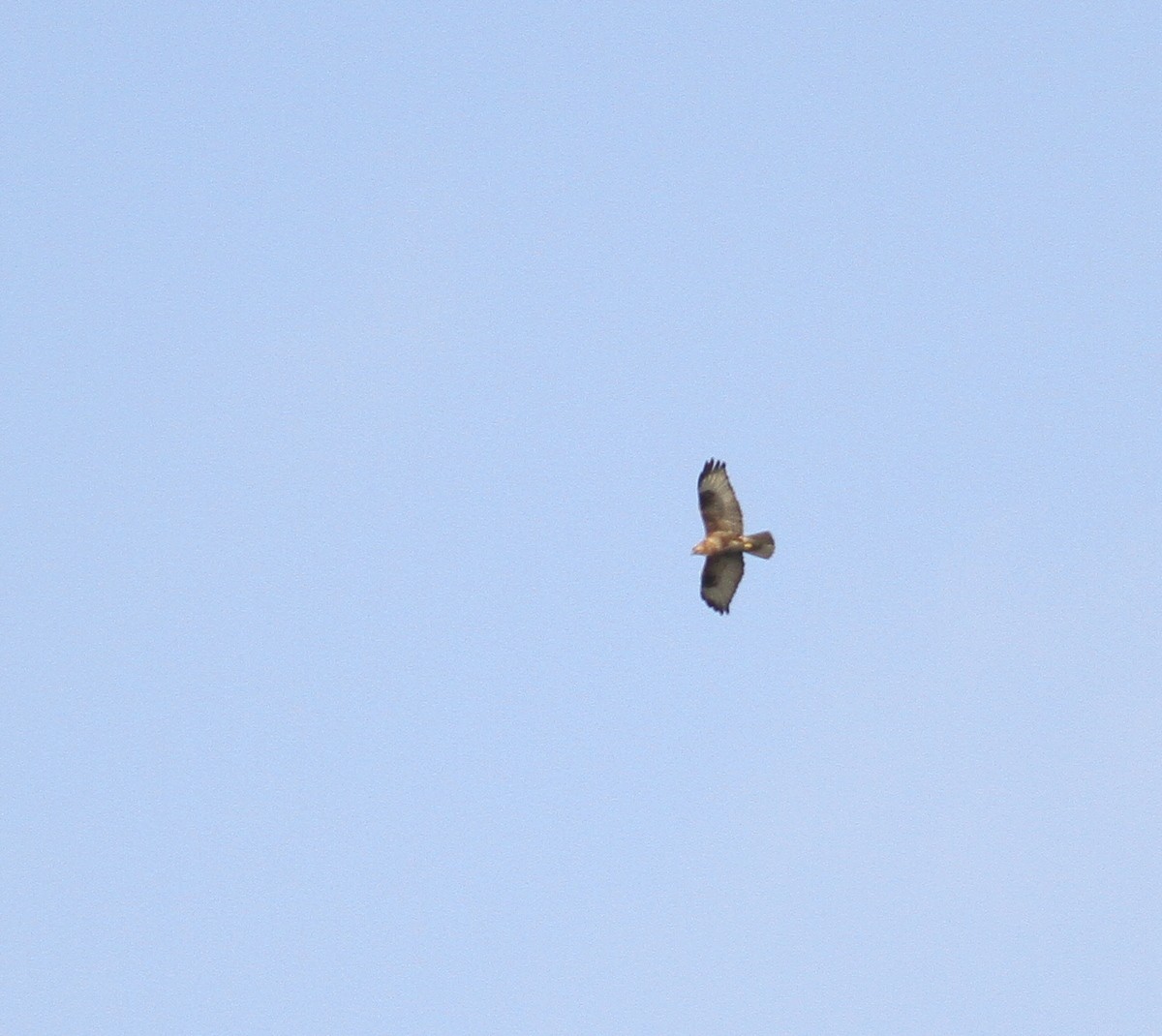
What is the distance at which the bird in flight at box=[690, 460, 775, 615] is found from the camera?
32969mm

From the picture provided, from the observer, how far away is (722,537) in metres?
33.2

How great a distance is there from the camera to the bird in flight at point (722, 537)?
33.0 metres

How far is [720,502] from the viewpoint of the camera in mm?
33375

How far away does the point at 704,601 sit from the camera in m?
34.1

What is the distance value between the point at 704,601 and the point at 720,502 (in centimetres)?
206
